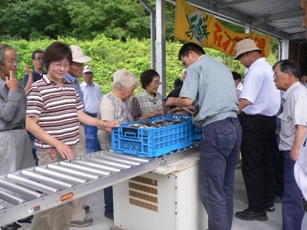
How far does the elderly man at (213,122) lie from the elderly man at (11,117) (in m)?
1.23

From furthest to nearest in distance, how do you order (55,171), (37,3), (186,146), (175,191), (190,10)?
(37,3) → (190,10) → (186,146) → (175,191) → (55,171)

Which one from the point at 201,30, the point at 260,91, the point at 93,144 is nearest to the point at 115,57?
the point at 201,30

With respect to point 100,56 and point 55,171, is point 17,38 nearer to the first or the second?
point 100,56

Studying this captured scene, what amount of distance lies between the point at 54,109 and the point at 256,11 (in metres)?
6.05

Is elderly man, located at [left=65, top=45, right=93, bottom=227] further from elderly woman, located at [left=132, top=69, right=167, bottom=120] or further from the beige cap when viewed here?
the beige cap

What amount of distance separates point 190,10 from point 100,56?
32.6 feet

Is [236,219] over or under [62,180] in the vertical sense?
under

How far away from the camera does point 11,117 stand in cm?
229

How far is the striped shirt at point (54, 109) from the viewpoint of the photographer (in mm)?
2049

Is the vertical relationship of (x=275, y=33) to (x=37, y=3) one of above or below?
below

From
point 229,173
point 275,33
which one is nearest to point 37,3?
point 275,33

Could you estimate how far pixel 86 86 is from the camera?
5348 mm

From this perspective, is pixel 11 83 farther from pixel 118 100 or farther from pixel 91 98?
pixel 91 98

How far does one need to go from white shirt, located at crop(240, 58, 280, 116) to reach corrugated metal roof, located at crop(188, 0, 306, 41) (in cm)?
271
